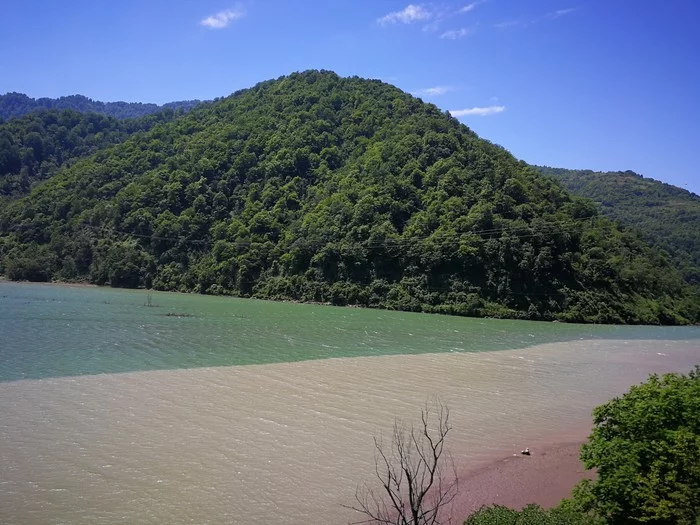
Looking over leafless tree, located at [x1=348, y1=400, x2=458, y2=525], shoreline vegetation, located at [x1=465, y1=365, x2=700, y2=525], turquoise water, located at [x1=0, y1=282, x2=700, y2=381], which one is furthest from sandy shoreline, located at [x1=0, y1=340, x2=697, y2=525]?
turquoise water, located at [x1=0, y1=282, x2=700, y2=381]

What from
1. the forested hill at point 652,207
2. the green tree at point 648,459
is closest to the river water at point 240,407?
the green tree at point 648,459

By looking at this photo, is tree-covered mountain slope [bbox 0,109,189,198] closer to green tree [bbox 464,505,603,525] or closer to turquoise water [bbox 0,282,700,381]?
turquoise water [bbox 0,282,700,381]

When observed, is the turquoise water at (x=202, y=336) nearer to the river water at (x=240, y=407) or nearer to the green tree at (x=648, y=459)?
the river water at (x=240, y=407)

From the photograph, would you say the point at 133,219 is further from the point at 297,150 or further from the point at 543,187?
the point at 543,187

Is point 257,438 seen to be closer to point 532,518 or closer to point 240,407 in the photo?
point 240,407

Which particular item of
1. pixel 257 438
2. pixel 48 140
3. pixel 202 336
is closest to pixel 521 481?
pixel 257 438

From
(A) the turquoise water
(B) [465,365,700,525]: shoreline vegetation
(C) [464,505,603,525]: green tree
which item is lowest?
(A) the turquoise water
